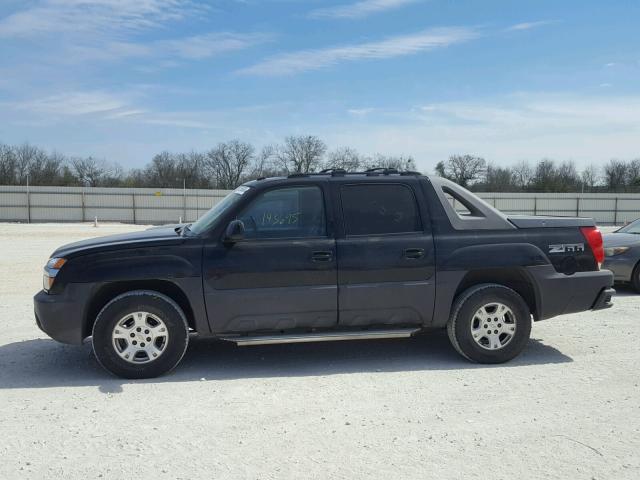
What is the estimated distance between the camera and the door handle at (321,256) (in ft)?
17.8

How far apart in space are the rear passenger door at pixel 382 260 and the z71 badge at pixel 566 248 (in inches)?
50.3

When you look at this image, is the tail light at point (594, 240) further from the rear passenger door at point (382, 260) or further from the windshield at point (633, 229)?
the windshield at point (633, 229)

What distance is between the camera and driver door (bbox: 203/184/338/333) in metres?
5.32

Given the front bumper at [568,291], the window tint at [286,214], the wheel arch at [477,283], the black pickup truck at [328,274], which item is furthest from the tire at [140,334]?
the front bumper at [568,291]

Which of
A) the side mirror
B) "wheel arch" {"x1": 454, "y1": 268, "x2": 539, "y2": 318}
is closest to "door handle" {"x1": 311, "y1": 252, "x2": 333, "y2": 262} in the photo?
the side mirror

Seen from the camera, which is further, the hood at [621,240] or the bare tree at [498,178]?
the bare tree at [498,178]

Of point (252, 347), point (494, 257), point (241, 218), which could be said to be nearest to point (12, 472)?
point (241, 218)

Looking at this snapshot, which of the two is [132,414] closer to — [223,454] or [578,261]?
[223,454]

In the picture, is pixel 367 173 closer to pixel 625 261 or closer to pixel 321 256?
pixel 321 256

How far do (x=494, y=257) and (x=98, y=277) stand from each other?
3.69 meters

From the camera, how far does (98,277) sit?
5.21 metres

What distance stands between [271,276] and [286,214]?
63 cm

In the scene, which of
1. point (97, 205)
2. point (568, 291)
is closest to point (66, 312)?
point (568, 291)

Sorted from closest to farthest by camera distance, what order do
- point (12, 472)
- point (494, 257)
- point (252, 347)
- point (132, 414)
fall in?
1. point (12, 472)
2. point (132, 414)
3. point (494, 257)
4. point (252, 347)
